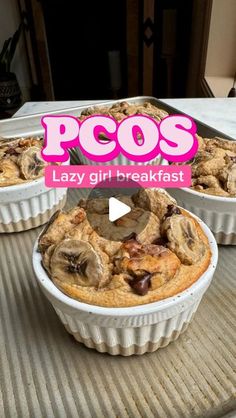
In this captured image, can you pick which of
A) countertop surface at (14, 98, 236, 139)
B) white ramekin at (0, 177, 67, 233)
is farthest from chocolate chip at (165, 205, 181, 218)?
countertop surface at (14, 98, 236, 139)

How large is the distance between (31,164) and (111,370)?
1.86 feet

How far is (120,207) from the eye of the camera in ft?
2.35

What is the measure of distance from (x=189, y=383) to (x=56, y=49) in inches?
150

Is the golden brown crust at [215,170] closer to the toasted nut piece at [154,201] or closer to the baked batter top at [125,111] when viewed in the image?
the toasted nut piece at [154,201]

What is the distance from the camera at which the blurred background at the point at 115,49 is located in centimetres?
264

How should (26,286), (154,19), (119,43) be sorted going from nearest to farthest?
(26,286)
(154,19)
(119,43)

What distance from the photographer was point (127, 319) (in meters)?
0.58

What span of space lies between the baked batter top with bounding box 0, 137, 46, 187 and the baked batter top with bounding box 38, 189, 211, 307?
0.99ft

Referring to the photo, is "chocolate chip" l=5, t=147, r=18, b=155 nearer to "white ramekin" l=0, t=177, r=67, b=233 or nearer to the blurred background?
"white ramekin" l=0, t=177, r=67, b=233

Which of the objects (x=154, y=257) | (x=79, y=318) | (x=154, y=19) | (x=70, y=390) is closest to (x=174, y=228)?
(x=154, y=257)

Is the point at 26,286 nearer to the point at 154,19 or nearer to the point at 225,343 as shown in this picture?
the point at 225,343

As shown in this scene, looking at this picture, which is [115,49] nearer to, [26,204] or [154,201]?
[26,204]

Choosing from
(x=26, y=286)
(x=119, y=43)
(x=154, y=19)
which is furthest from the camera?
(x=119, y=43)

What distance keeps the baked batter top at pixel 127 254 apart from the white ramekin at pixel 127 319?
11mm
